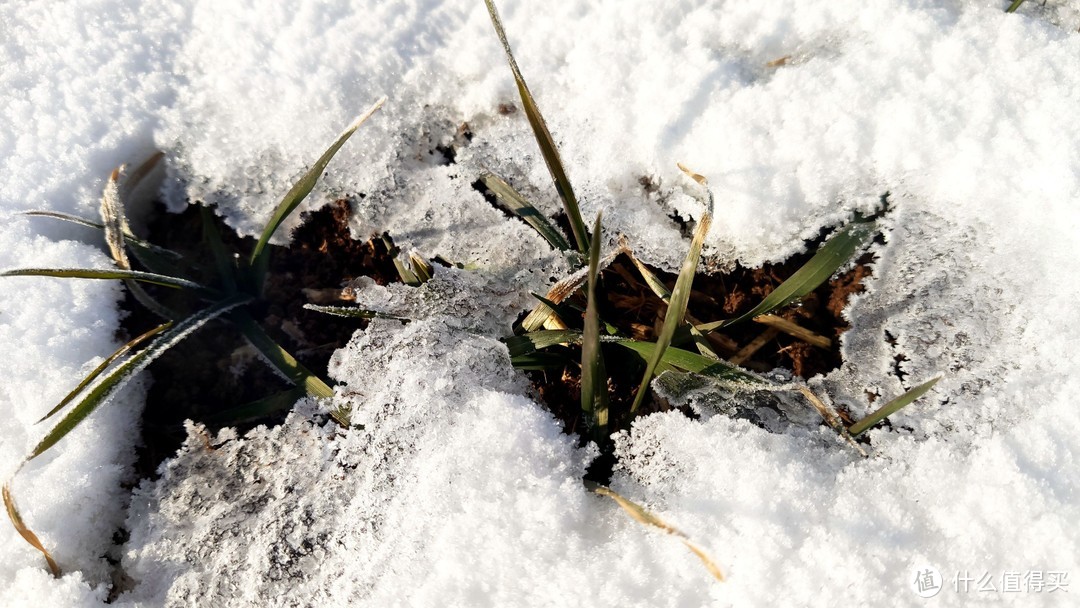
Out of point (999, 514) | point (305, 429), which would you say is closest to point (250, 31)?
point (305, 429)

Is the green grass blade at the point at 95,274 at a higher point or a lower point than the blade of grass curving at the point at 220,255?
higher

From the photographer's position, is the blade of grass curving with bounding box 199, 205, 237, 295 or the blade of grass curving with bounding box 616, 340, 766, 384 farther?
the blade of grass curving with bounding box 199, 205, 237, 295

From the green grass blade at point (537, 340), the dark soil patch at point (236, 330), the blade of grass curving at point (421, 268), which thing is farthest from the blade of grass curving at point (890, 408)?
the dark soil patch at point (236, 330)

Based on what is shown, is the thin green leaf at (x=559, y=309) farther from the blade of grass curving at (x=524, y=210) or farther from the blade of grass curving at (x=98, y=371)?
the blade of grass curving at (x=98, y=371)

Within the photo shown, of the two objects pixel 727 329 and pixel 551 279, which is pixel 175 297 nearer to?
pixel 551 279

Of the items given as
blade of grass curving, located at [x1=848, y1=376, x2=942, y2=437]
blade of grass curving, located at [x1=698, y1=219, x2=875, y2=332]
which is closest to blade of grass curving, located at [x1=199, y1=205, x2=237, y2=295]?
blade of grass curving, located at [x1=698, y1=219, x2=875, y2=332]

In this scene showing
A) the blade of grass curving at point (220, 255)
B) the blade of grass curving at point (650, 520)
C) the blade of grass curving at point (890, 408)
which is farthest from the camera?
the blade of grass curving at point (220, 255)

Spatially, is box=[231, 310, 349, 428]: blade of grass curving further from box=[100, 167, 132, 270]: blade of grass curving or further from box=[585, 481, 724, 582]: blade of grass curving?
A: box=[585, 481, 724, 582]: blade of grass curving
